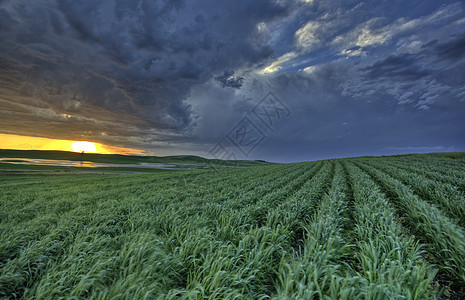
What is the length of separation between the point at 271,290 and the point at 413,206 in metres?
6.61

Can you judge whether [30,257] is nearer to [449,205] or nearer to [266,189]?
[266,189]

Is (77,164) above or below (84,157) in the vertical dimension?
below

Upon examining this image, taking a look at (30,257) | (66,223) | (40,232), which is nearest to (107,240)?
(30,257)

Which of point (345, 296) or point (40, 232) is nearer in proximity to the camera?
point (345, 296)

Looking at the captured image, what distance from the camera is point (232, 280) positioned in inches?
132

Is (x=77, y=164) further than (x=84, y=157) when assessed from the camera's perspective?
No

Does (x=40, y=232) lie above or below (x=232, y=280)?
below

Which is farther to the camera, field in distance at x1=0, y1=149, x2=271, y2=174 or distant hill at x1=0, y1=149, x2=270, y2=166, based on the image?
distant hill at x1=0, y1=149, x2=270, y2=166

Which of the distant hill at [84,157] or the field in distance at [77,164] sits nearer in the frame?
the field in distance at [77,164]

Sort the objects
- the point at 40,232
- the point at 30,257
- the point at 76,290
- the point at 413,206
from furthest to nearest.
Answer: the point at 413,206
the point at 40,232
the point at 30,257
the point at 76,290

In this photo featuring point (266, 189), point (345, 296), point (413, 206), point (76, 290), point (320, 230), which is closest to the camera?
point (345, 296)

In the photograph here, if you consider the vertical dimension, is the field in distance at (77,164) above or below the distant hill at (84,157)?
below

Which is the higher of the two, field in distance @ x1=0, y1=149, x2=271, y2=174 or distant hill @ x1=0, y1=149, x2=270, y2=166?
distant hill @ x1=0, y1=149, x2=270, y2=166

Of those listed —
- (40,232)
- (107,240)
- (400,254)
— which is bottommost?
(40,232)
